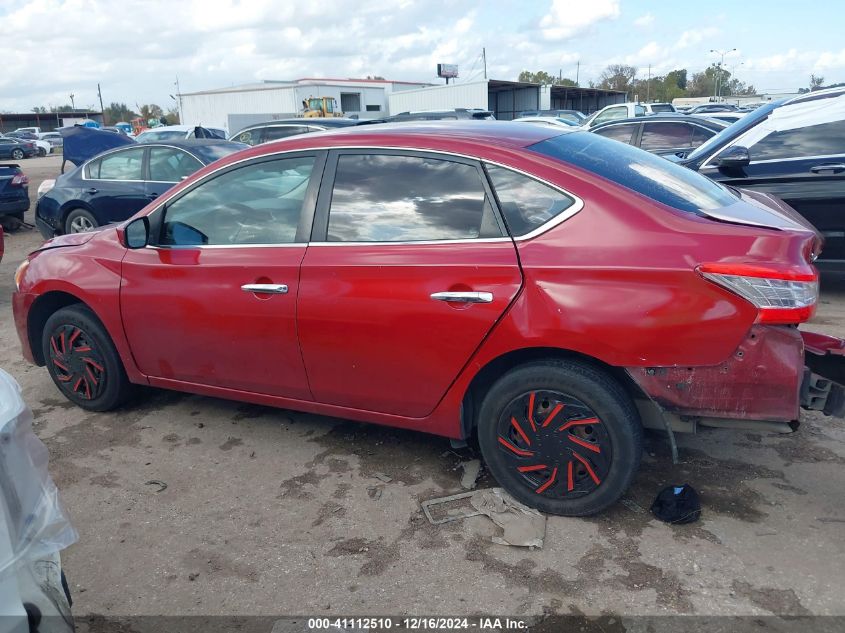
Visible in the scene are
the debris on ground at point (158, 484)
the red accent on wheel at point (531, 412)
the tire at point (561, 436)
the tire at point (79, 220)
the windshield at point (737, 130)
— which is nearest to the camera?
the tire at point (561, 436)

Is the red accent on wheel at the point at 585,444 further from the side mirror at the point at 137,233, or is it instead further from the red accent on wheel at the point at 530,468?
the side mirror at the point at 137,233

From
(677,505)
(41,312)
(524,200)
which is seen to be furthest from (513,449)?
(41,312)

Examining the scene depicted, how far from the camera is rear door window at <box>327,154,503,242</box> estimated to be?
10.1 feet

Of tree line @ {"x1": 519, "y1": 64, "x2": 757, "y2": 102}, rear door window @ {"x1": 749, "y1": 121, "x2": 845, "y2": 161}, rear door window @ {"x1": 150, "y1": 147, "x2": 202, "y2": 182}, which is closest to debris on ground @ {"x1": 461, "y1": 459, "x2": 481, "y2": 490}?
rear door window @ {"x1": 749, "y1": 121, "x2": 845, "y2": 161}

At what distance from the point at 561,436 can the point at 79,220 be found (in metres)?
8.53

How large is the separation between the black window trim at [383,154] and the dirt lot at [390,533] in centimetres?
121

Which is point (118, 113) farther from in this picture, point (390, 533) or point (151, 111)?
point (390, 533)

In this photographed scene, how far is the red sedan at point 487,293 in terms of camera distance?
2670 millimetres

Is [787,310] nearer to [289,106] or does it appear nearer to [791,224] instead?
[791,224]

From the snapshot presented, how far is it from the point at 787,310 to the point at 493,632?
1627 millimetres

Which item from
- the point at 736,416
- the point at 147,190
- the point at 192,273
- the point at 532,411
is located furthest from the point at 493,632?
the point at 147,190

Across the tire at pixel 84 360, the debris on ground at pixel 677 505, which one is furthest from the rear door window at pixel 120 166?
the debris on ground at pixel 677 505

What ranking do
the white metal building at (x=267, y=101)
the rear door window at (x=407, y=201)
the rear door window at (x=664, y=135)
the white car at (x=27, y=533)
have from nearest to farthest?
the white car at (x=27, y=533)
the rear door window at (x=407, y=201)
the rear door window at (x=664, y=135)
the white metal building at (x=267, y=101)

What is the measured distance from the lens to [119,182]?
9.06 meters
